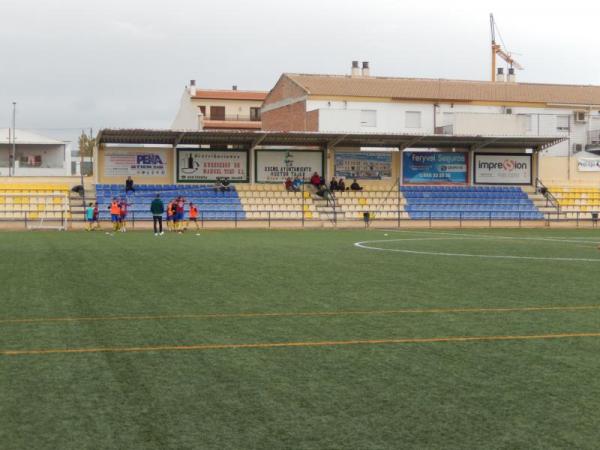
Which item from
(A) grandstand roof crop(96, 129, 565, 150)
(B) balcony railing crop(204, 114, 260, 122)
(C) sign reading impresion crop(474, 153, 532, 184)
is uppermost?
(B) balcony railing crop(204, 114, 260, 122)

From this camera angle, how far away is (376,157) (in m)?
50.5

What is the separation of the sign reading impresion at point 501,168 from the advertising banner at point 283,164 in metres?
10.2

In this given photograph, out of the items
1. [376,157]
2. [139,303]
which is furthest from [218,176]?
[139,303]

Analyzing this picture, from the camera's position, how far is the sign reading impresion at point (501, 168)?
52.5 metres

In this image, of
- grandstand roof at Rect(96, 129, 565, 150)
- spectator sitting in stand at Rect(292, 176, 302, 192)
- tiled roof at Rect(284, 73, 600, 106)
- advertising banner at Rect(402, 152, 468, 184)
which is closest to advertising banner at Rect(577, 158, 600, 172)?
grandstand roof at Rect(96, 129, 565, 150)

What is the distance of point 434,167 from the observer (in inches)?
2041

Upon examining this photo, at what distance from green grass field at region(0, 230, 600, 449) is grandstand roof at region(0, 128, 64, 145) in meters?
72.2

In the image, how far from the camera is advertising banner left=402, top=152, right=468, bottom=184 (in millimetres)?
51438

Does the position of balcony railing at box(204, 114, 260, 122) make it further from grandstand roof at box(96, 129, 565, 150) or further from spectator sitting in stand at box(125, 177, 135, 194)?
spectator sitting in stand at box(125, 177, 135, 194)

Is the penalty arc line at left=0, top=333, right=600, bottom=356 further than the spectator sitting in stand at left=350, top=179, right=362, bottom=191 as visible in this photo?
No

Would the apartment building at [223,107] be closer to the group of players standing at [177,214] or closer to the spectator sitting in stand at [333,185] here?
the spectator sitting in stand at [333,185]

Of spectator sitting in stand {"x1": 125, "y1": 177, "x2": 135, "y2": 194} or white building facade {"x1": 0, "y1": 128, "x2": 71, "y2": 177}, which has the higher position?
white building facade {"x1": 0, "y1": 128, "x2": 71, "y2": 177}

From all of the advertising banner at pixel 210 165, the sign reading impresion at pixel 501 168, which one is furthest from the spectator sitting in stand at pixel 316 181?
the sign reading impresion at pixel 501 168

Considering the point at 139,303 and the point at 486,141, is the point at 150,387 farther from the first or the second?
the point at 486,141
